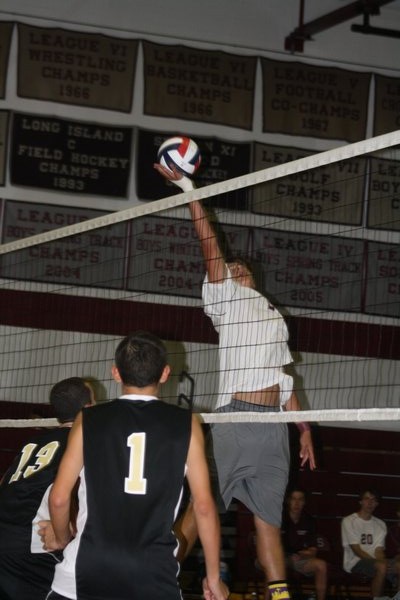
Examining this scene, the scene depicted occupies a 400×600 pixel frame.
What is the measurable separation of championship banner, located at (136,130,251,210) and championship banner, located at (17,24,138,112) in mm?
592

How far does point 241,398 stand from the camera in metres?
5.88

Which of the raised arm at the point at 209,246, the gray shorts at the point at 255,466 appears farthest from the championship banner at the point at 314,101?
the gray shorts at the point at 255,466

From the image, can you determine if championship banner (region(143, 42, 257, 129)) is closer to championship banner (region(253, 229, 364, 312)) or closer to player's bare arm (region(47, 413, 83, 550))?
championship banner (region(253, 229, 364, 312))

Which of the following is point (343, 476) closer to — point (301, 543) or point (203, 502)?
point (301, 543)

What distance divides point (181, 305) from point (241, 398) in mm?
6177

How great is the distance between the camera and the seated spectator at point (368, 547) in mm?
10190

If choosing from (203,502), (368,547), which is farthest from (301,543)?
(203,502)

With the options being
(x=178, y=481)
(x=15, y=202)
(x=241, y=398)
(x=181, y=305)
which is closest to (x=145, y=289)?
(x=181, y=305)

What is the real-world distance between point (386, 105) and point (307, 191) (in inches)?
70.0

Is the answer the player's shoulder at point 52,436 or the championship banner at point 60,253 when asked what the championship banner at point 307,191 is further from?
the player's shoulder at point 52,436

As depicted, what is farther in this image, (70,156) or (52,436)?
(70,156)

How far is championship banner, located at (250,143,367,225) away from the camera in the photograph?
40.5 ft

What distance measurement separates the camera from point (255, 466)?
5719 millimetres

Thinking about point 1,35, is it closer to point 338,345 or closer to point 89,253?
point 89,253
